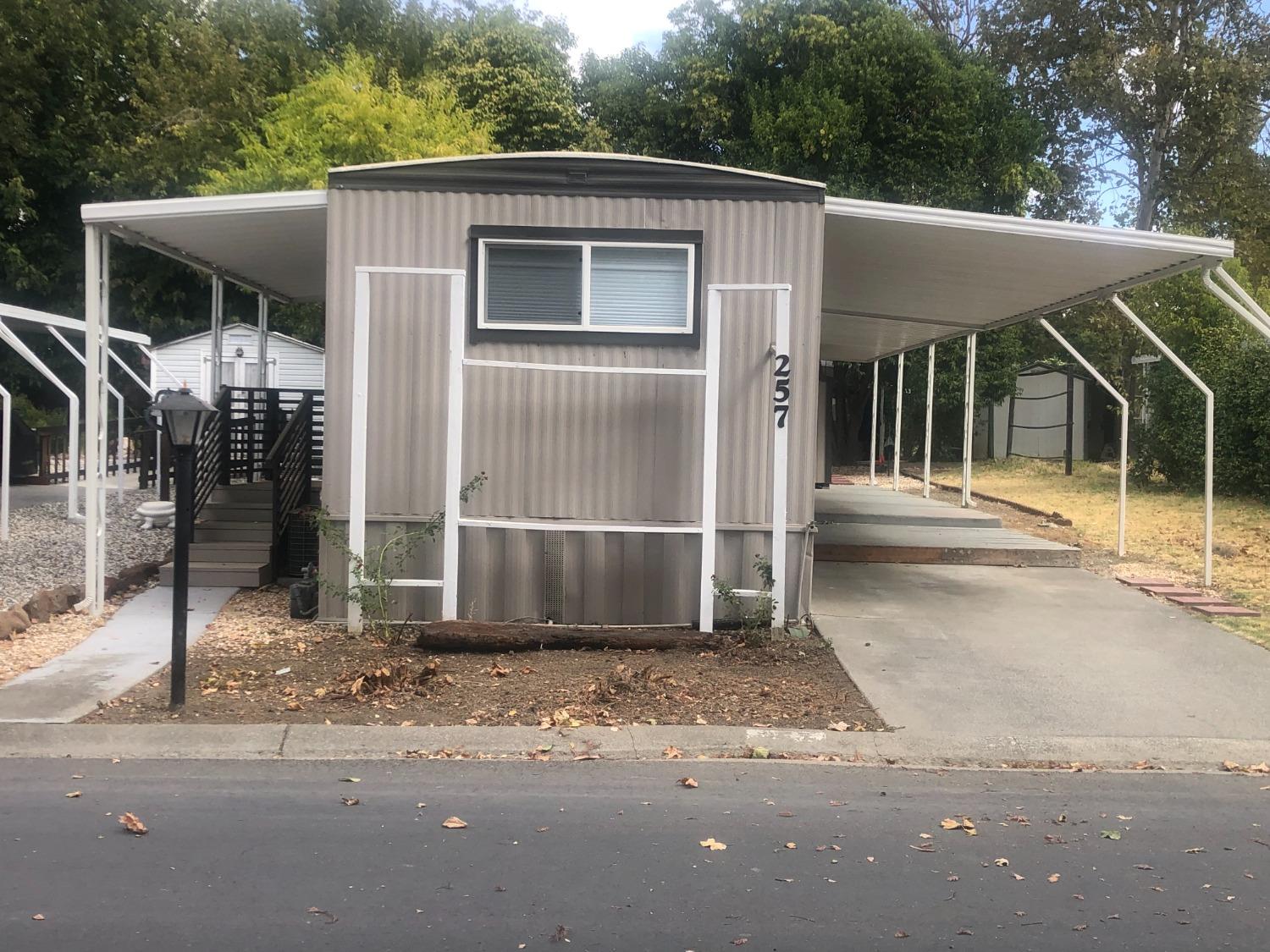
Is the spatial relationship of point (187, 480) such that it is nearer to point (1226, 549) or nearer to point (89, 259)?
point (89, 259)

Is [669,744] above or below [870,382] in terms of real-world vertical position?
below

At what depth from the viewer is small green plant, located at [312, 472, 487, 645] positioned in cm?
786

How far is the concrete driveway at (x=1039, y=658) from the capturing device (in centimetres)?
638

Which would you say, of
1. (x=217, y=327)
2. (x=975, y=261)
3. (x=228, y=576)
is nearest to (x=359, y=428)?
(x=228, y=576)

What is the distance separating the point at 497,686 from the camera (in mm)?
6809

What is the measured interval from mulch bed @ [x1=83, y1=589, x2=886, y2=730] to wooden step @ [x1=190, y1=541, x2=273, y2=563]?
227 cm

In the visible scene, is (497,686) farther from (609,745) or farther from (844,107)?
(844,107)

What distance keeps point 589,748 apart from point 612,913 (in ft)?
6.41

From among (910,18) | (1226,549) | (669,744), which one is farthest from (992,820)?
(910,18)

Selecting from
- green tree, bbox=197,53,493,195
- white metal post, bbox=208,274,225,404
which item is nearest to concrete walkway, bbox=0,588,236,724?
white metal post, bbox=208,274,225,404

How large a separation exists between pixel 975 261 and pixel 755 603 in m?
3.59

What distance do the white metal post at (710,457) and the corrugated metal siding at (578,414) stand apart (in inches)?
14.4

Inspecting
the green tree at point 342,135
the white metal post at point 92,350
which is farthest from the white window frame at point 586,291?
the green tree at point 342,135

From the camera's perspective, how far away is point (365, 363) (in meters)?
7.77
